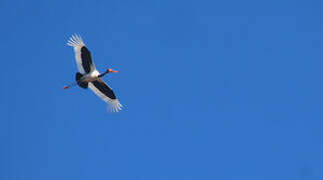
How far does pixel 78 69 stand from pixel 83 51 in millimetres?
1381

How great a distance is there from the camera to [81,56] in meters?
48.4

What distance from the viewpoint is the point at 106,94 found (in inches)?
2019

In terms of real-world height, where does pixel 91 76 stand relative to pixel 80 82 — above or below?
above

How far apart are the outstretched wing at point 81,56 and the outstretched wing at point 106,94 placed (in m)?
2.27

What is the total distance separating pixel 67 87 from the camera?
50.2m

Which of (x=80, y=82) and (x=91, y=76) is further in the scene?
(x=80, y=82)

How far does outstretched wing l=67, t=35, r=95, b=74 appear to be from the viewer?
48.2m

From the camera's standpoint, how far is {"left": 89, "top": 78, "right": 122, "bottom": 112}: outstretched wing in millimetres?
50719

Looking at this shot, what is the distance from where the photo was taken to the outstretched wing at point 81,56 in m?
48.2

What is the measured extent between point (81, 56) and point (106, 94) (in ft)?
14.1

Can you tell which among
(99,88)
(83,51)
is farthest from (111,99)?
(83,51)

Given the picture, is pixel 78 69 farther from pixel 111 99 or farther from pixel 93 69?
pixel 111 99

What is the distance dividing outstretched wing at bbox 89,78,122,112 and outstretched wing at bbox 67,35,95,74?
227 cm

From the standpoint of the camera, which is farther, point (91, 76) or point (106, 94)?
point (106, 94)
